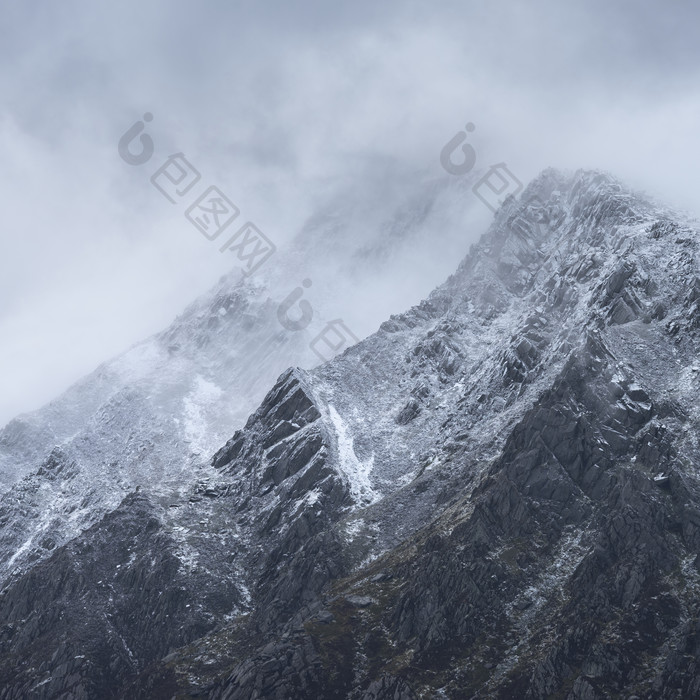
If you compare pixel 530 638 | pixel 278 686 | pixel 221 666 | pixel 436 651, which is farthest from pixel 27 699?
pixel 530 638

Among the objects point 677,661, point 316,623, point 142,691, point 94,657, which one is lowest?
point 677,661

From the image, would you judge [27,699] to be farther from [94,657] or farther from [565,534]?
[565,534]

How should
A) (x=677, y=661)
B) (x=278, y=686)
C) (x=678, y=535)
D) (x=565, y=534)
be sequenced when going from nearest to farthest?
(x=677, y=661)
(x=278, y=686)
(x=678, y=535)
(x=565, y=534)

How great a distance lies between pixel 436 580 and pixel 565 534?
31.3m

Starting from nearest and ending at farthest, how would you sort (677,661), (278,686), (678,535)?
(677,661) → (278,686) → (678,535)

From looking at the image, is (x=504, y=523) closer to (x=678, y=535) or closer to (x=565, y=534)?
(x=565, y=534)

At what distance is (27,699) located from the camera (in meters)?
188

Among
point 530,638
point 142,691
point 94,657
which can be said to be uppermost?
point 94,657

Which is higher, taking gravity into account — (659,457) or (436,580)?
(436,580)

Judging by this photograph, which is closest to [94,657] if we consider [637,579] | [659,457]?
[637,579]

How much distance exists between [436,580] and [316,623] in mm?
26453

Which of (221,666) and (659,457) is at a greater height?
(221,666)

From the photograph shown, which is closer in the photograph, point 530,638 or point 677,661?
point 677,661

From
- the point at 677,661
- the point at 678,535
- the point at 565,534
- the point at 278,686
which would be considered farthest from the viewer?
the point at 565,534
